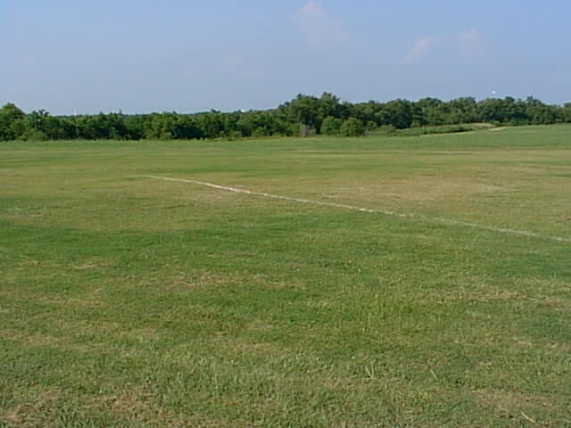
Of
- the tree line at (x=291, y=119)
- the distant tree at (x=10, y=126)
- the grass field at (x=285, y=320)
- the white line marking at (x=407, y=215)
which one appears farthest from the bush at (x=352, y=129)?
the grass field at (x=285, y=320)

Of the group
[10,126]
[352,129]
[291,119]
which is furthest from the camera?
[291,119]

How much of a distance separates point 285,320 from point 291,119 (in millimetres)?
123618

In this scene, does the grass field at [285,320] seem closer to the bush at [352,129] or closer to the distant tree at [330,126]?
the bush at [352,129]

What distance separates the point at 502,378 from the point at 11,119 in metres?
108

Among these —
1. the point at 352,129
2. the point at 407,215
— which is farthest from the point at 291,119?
the point at 407,215

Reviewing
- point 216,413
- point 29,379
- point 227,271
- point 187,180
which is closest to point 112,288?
point 227,271

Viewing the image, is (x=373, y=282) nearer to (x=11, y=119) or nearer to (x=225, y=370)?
(x=225, y=370)

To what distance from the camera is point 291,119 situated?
5079 inches

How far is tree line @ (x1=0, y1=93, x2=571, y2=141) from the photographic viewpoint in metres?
105

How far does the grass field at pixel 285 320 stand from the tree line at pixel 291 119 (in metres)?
95.5

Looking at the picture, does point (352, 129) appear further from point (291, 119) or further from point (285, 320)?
point (285, 320)

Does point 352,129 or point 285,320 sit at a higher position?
point 285,320

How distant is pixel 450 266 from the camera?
952 cm

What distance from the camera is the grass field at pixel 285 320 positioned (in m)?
4.76
